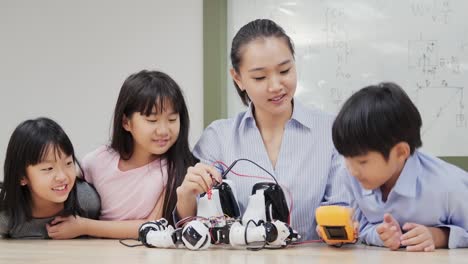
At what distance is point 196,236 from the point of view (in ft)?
4.35

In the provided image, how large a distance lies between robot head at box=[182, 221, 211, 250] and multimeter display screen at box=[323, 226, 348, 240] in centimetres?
25

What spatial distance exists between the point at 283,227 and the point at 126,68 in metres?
1.73

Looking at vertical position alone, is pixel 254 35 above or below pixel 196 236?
above

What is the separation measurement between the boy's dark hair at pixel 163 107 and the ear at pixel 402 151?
0.60m

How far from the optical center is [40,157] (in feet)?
5.43

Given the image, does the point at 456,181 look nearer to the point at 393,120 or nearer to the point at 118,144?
the point at 393,120

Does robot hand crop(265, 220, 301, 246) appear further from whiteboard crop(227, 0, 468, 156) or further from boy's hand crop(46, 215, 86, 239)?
whiteboard crop(227, 0, 468, 156)

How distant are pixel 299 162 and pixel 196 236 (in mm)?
389

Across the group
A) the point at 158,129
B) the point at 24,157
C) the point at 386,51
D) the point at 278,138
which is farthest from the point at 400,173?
the point at 386,51

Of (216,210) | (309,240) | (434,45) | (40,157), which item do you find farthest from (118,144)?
(434,45)

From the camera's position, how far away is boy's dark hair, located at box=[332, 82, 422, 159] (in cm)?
130

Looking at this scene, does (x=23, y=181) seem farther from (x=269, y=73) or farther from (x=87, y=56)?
(x=87, y=56)

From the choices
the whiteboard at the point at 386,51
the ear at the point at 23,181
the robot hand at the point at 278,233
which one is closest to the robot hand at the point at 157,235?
the robot hand at the point at 278,233

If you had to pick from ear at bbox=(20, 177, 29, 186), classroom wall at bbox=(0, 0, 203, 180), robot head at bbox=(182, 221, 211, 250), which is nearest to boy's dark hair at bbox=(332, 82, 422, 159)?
robot head at bbox=(182, 221, 211, 250)
